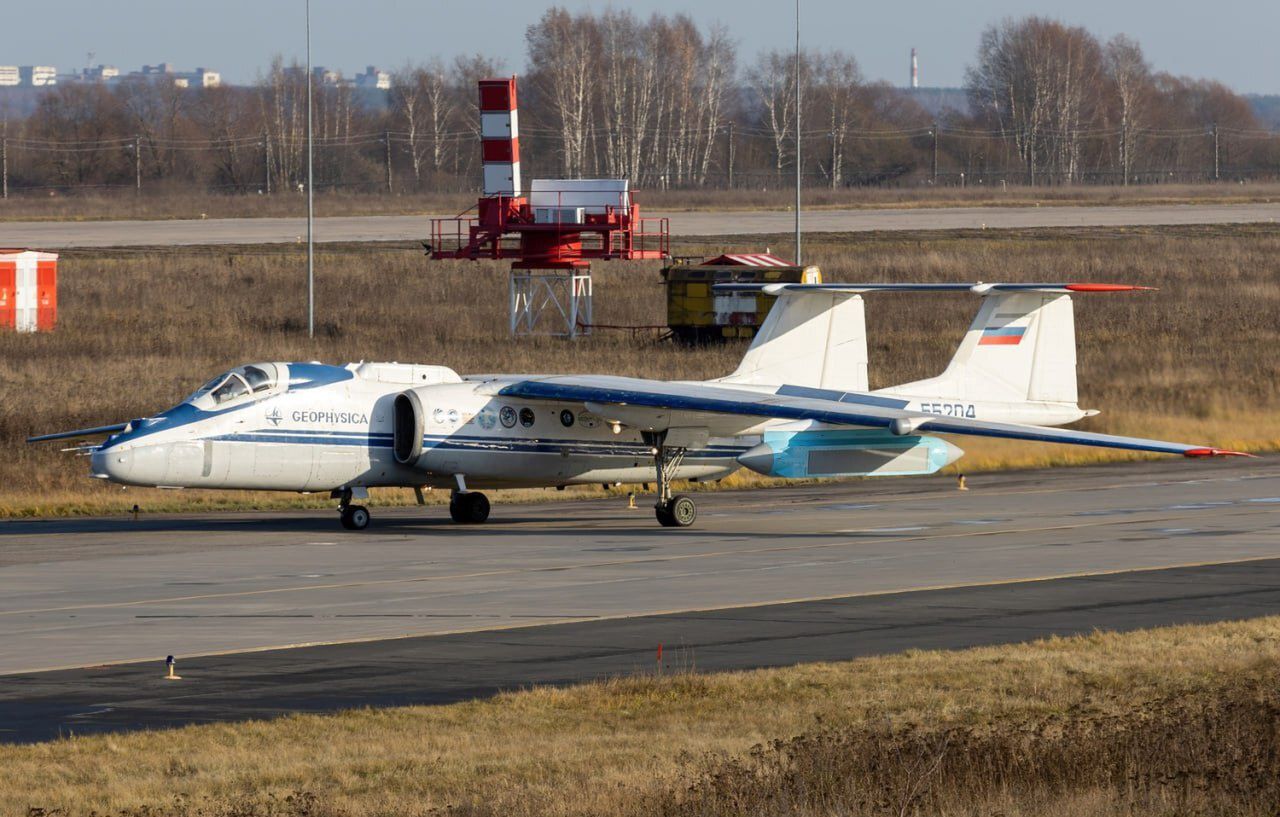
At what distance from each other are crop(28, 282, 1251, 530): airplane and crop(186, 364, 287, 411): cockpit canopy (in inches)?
0.9

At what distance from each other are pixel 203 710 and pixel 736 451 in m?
16.5

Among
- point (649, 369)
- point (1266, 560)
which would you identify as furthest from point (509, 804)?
point (649, 369)

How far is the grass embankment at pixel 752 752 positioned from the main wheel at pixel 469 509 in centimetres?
1406

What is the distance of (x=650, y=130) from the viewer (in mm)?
134625

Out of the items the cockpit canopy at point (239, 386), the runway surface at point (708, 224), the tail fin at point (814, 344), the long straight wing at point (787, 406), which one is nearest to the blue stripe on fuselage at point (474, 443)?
the cockpit canopy at point (239, 386)

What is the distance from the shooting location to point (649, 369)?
4700 cm

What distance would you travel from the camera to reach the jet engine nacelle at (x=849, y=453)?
92.5 ft

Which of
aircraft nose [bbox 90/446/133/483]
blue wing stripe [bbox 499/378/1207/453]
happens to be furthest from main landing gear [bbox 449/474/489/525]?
aircraft nose [bbox 90/446/133/483]

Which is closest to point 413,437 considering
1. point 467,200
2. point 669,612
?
point 669,612

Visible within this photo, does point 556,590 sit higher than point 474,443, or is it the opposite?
point 474,443

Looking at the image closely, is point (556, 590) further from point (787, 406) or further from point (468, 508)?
point (468, 508)

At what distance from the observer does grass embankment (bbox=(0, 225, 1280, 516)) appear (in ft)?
129

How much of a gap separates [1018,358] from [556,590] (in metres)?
11.5

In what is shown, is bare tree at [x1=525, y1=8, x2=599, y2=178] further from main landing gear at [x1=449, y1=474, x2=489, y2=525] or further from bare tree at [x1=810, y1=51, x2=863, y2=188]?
main landing gear at [x1=449, y1=474, x2=489, y2=525]
